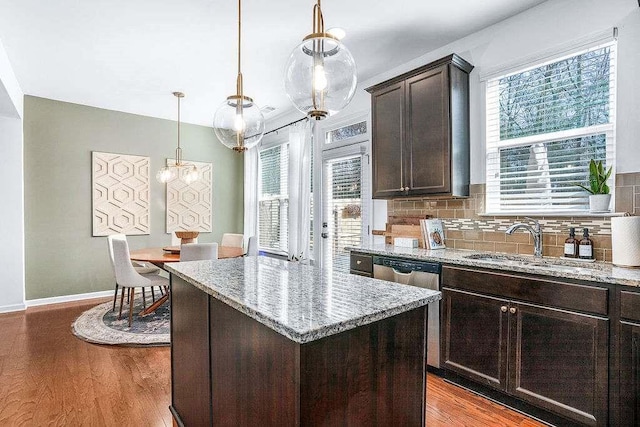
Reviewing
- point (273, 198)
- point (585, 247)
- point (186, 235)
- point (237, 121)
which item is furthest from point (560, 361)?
point (273, 198)

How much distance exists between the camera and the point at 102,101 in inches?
189

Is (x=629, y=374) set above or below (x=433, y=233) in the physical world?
below

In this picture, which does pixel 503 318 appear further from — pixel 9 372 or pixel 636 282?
pixel 9 372

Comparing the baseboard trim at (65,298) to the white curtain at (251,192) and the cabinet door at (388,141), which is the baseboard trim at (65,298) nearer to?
the white curtain at (251,192)

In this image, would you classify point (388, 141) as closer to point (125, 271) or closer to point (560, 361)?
point (560, 361)

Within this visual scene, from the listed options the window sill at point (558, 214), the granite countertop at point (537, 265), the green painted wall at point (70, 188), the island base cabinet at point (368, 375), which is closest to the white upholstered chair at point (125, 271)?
the green painted wall at point (70, 188)

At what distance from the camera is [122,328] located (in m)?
3.68

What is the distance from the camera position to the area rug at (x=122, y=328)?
11.0 ft

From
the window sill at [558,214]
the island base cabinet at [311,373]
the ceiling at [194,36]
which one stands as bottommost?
the island base cabinet at [311,373]

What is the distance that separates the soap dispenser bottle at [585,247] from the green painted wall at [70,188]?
534 centimetres

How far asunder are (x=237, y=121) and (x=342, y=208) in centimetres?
235

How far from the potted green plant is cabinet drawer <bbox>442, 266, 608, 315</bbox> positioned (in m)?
0.67

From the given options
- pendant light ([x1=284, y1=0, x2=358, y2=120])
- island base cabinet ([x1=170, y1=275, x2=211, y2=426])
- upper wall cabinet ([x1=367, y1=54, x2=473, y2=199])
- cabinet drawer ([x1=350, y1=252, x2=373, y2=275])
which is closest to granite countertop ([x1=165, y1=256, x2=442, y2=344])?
island base cabinet ([x1=170, y1=275, x2=211, y2=426])

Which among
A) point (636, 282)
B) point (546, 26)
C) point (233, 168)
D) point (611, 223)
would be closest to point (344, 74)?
point (636, 282)
